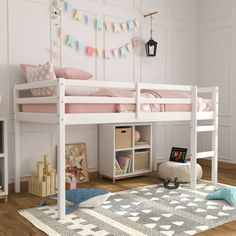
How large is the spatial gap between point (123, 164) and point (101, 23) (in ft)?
5.25

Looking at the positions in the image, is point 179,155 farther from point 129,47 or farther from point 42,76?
point 42,76

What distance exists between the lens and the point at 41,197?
9.87ft

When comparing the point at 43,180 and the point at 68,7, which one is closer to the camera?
the point at 43,180

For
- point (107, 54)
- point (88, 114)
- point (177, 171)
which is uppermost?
point (107, 54)

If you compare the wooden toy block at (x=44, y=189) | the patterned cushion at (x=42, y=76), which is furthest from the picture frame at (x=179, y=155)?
the patterned cushion at (x=42, y=76)

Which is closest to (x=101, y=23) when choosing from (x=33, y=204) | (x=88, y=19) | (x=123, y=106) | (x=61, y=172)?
(x=88, y=19)

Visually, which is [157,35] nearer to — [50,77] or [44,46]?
[44,46]

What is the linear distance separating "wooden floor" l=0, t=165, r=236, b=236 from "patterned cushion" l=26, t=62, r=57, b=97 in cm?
93

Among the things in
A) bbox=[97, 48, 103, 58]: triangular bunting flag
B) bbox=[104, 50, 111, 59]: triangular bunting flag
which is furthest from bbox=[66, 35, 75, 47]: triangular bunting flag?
bbox=[104, 50, 111, 59]: triangular bunting flag

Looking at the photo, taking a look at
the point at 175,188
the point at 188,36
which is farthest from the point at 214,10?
the point at 175,188

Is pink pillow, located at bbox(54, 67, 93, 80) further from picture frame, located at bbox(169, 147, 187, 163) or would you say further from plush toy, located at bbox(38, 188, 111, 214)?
picture frame, located at bbox(169, 147, 187, 163)

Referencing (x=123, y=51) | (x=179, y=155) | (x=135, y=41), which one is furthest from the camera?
(x=135, y=41)

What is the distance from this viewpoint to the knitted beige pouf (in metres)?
3.50

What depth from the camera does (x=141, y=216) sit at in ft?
8.04
